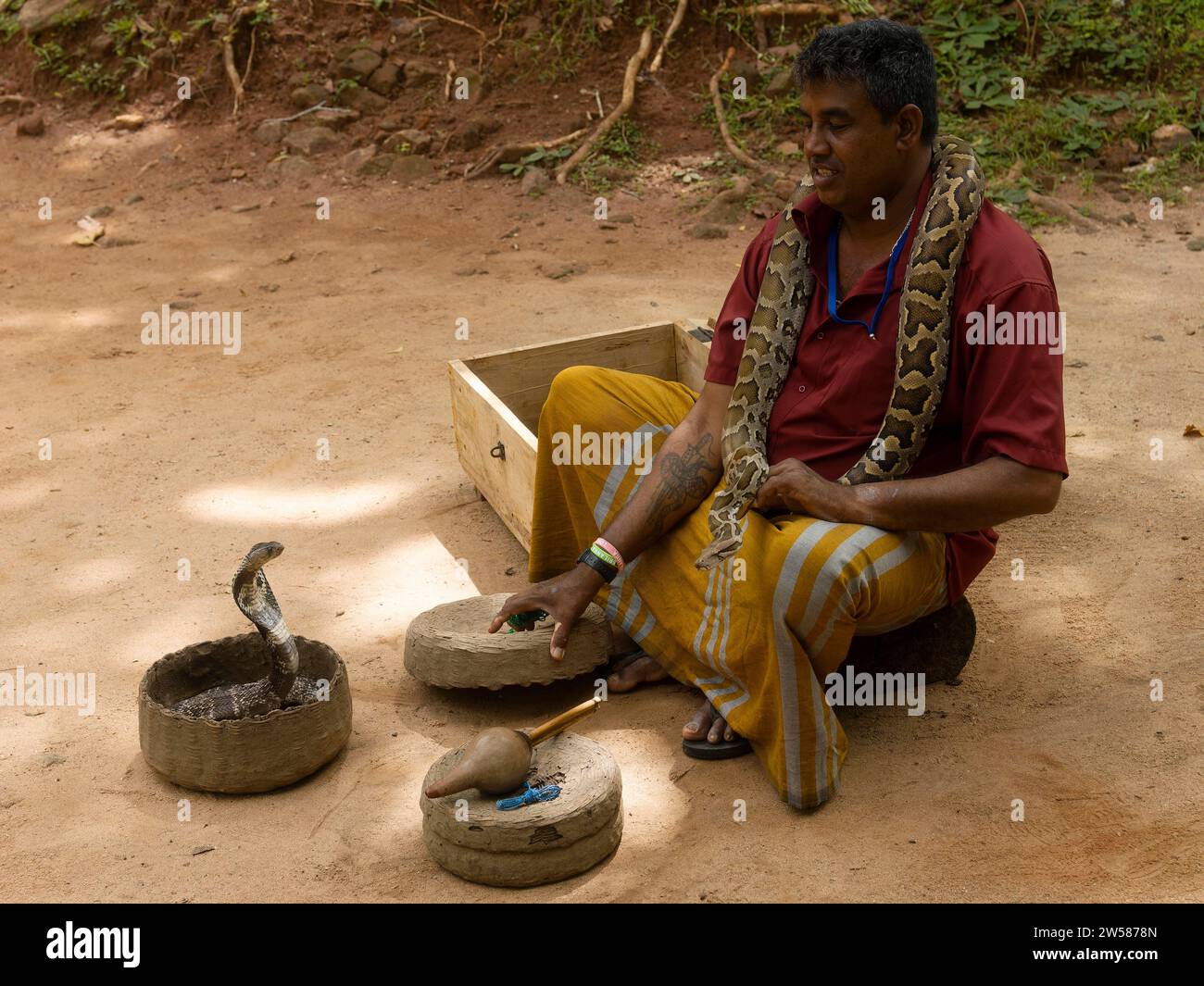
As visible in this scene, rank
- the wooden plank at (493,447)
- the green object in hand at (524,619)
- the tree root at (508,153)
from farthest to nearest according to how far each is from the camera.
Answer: the tree root at (508,153) → the wooden plank at (493,447) → the green object in hand at (524,619)

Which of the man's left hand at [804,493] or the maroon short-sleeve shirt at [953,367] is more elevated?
the maroon short-sleeve shirt at [953,367]

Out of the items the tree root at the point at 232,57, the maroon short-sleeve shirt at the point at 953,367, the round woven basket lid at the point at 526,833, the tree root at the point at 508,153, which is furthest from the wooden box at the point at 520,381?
the tree root at the point at 232,57

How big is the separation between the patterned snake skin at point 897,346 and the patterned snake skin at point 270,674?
1.14m

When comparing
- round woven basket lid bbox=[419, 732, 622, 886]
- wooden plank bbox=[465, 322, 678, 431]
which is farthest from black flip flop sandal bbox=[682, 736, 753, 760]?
wooden plank bbox=[465, 322, 678, 431]

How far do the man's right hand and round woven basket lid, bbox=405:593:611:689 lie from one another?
0.04 m

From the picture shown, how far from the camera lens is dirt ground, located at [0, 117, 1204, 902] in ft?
10.0

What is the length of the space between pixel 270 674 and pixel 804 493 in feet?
5.21

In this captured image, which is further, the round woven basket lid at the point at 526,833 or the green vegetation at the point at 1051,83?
the green vegetation at the point at 1051,83

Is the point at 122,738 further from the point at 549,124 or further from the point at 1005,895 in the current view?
the point at 549,124

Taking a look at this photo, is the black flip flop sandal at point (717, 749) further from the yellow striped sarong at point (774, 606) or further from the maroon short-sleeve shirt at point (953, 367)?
the maroon short-sleeve shirt at point (953, 367)

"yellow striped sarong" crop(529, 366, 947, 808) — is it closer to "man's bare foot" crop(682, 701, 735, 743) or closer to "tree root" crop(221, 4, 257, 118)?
"man's bare foot" crop(682, 701, 735, 743)

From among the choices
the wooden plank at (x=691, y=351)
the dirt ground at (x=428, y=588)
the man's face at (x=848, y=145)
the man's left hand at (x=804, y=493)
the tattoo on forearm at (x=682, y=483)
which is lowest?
the dirt ground at (x=428, y=588)

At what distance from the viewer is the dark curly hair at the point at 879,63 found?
3158 millimetres

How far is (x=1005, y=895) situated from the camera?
2861 millimetres
